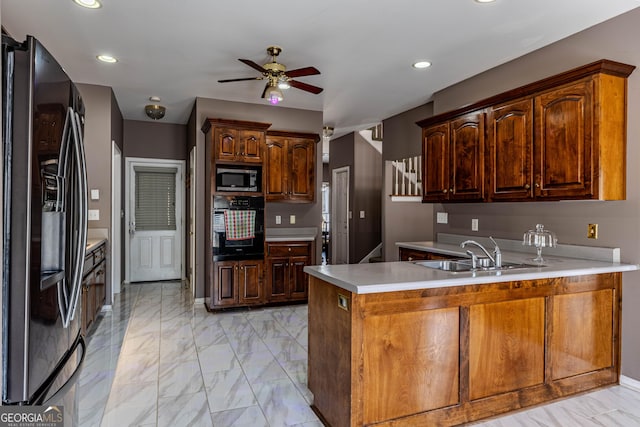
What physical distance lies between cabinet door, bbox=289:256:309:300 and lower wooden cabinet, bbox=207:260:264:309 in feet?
1.36

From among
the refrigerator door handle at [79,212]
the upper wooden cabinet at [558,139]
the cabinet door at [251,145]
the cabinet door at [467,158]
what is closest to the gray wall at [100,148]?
the cabinet door at [251,145]

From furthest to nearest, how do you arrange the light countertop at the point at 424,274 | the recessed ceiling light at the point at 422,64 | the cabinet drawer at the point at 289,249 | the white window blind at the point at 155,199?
Answer: the white window blind at the point at 155,199 → the cabinet drawer at the point at 289,249 → the recessed ceiling light at the point at 422,64 → the light countertop at the point at 424,274

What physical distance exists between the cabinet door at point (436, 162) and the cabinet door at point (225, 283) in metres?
2.44

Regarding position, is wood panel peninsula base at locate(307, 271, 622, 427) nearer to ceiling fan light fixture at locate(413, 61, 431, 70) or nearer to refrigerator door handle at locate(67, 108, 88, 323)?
refrigerator door handle at locate(67, 108, 88, 323)

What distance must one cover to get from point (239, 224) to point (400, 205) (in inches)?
122

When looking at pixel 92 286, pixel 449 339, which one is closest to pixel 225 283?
pixel 92 286

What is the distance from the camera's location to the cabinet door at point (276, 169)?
5.26 m

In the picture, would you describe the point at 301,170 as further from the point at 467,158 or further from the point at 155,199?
the point at 155,199

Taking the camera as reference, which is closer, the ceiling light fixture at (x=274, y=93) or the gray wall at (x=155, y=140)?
the ceiling light fixture at (x=274, y=93)

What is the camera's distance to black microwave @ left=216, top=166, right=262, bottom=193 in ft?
15.7

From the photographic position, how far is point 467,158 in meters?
3.88

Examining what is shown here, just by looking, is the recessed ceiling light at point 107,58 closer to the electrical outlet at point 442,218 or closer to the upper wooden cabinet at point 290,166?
the upper wooden cabinet at point 290,166

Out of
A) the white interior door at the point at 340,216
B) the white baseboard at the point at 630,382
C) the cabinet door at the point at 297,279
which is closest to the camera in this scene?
the white baseboard at the point at 630,382

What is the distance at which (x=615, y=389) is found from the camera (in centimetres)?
279
